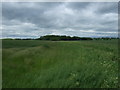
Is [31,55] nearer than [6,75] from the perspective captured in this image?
No

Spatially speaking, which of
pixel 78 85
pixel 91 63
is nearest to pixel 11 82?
pixel 78 85

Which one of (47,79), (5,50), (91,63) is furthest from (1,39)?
(91,63)

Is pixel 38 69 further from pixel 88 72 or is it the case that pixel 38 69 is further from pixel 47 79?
pixel 88 72

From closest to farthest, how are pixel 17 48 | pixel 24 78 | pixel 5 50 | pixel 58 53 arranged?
pixel 24 78, pixel 5 50, pixel 17 48, pixel 58 53

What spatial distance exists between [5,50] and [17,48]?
2.06ft

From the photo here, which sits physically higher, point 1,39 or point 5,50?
point 1,39

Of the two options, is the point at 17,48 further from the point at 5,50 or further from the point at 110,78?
the point at 110,78

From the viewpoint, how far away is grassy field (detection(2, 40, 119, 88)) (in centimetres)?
468

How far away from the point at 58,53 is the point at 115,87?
312cm

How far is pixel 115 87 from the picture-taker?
18.8 feet

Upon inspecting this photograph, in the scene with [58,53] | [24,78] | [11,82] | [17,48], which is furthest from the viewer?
[58,53]

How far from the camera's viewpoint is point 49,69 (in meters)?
5.57

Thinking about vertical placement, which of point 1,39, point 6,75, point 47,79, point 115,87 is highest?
point 1,39

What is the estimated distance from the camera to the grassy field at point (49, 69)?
4.68m
